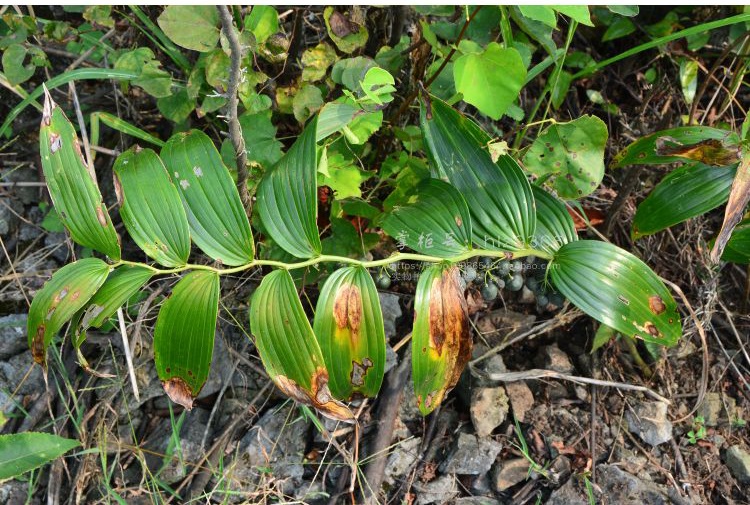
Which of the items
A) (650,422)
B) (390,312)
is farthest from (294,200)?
(650,422)

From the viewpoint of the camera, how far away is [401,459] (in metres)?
1.80

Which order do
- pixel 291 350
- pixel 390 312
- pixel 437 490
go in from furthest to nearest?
pixel 390 312, pixel 437 490, pixel 291 350

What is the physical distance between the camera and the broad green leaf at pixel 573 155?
1.57 meters

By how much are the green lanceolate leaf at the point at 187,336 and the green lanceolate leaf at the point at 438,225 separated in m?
0.44

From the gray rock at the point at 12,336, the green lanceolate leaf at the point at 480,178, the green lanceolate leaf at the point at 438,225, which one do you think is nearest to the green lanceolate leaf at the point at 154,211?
the green lanceolate leaf at the point at 438,225

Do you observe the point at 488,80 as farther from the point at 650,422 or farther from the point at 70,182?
the point at 650,422

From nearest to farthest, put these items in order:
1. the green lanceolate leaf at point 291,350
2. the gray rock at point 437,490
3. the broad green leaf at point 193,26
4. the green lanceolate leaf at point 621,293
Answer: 1. the green lanceolate leaf at point 291,350
2. the green lanceolate leaf at point 621,293
3. the broad green leaf at point 193,26
4. the gray rock at point 437,490

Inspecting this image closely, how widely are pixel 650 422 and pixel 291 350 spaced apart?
1.15 meters

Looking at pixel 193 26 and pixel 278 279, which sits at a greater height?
pixel 193 26

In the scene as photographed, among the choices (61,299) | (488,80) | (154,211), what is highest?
(488,80)

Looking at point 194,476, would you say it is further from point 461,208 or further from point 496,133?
point 496,133

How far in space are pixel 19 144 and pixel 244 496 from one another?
139cm

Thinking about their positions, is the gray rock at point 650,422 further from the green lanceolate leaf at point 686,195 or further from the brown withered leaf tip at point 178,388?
the brown withered leaf tip at point 178,388

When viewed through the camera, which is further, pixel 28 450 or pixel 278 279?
pixel 28 450
